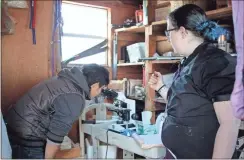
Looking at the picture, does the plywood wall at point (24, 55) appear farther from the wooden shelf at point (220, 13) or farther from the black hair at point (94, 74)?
the wooden shelf at point (220, 13)

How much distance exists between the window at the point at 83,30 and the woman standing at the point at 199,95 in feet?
5.80

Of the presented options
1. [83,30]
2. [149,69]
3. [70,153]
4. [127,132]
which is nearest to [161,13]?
[149,69]

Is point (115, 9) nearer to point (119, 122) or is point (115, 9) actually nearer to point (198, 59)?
point (119, 122)

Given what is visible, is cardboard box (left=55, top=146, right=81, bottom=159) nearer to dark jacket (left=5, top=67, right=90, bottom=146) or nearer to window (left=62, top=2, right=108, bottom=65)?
dark jacket (left=5, top=67, right=90, bottom=146)

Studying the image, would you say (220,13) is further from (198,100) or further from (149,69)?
(198,100)

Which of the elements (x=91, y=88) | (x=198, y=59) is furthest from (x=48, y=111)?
(x=198, y=59)

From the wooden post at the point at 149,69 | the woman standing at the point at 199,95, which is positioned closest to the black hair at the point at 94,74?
the woman standing at the point at 199,95

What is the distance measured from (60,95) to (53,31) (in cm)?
80

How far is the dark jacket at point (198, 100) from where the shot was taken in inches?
39.7

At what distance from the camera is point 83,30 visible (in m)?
2.95

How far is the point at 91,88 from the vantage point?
184cm

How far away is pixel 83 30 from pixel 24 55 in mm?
1033

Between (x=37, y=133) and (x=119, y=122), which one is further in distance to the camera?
(x=119, y=122)

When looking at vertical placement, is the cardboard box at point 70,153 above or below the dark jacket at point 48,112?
below
